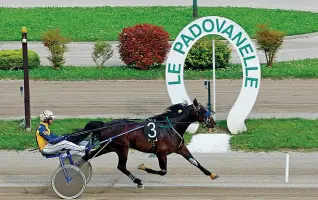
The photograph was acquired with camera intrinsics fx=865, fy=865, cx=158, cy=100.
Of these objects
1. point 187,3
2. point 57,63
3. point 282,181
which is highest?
point 187,3

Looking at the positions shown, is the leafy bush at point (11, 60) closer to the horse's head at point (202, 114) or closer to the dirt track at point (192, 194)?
the dirt track at point (192, 194)

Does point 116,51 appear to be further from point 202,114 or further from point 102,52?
point 202,114

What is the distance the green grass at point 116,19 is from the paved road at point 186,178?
1573cm

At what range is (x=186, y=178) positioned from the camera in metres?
15.4

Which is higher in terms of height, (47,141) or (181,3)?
(181,3)

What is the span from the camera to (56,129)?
1912 centimetres

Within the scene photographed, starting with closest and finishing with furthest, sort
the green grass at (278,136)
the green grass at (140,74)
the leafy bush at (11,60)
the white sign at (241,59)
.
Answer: the green grass at (278,136) < the white sign at (241,59) < the green grass at (140,74) < the leafy bush at (11,60)

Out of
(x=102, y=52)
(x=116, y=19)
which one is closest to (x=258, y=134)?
(x=102, y=52)

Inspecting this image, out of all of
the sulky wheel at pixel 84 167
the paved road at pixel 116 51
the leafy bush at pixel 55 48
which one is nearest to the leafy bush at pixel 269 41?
the paved road at pixel 116 51

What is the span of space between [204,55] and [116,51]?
5547mm

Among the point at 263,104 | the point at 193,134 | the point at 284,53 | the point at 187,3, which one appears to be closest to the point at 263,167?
the point at 193,134

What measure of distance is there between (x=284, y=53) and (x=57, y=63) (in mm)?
8372

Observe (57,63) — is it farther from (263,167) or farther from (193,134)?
(263,167)

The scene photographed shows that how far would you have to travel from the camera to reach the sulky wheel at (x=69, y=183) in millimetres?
13898
